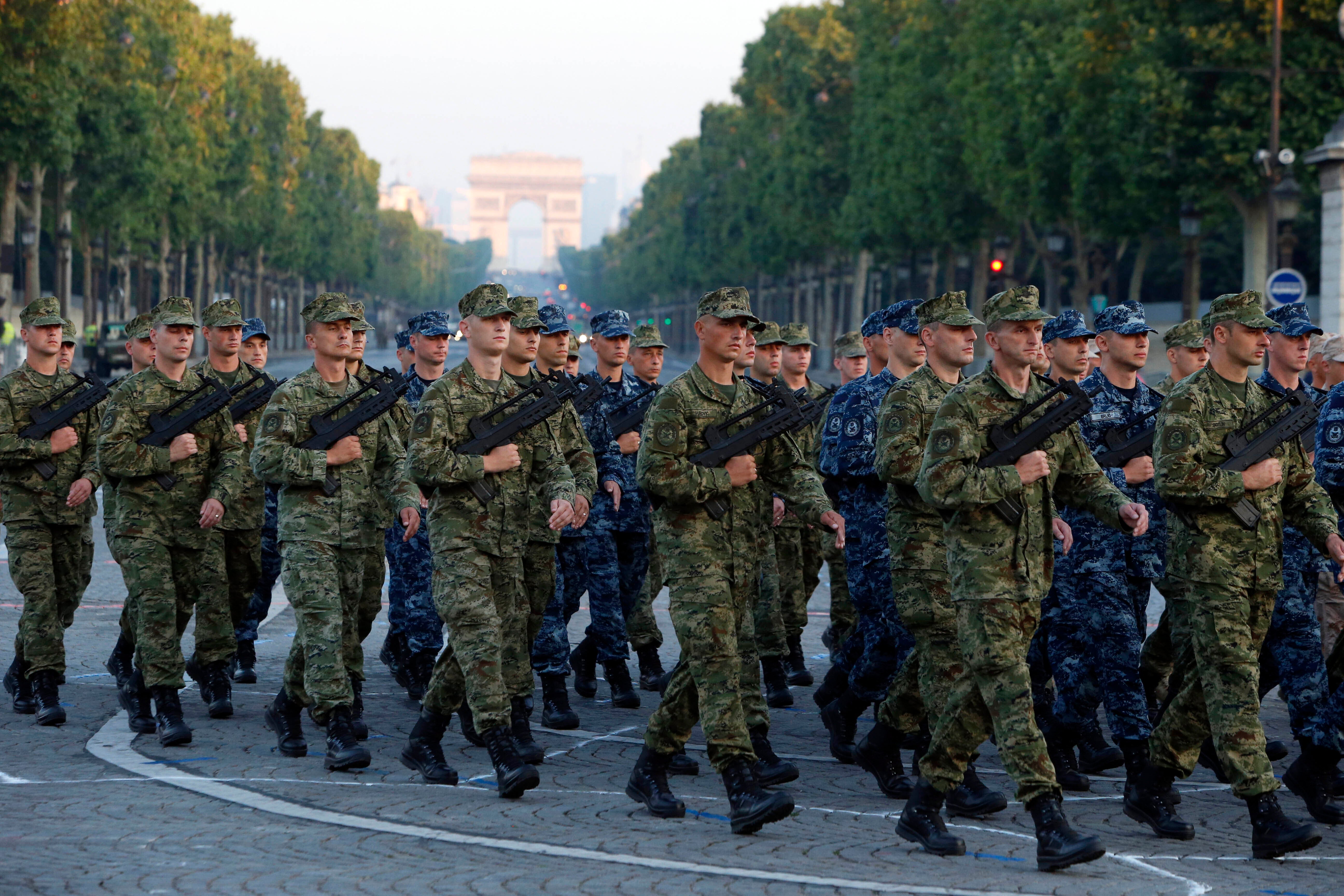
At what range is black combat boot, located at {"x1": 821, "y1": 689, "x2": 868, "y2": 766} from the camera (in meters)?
8.57

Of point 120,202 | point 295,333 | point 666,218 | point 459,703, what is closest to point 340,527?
point 459,703

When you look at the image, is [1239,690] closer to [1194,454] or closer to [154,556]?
[1194,454]

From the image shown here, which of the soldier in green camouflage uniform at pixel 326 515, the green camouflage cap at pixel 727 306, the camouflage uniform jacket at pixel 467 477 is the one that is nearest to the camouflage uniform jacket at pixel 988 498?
the green camouflage cap at pixel 727 306

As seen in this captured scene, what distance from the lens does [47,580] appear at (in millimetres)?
9789

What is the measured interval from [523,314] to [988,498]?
2.63 m

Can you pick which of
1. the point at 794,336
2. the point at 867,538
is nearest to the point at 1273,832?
the point at 867,538

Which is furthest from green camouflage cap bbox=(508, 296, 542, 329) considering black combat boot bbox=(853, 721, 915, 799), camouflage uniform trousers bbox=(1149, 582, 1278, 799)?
camouflage uniform trousers bbox=(1149, 582, 1278, 799)

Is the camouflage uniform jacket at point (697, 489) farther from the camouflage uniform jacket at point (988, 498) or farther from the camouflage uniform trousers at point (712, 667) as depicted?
the camouflage uniform jacket at point (988, 498)

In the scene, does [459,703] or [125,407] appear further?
[125,407]

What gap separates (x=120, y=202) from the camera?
52.7 metres

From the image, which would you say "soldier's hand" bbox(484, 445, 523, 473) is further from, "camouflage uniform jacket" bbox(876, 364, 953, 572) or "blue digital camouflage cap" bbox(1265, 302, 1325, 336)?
"blue digital camouflage cap" bbox(1265, 302, 1325, 336)

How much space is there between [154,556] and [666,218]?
10812 cm

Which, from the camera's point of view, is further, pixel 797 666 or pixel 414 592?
pixel 797 666

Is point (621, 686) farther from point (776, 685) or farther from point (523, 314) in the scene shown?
point (523, 314)
